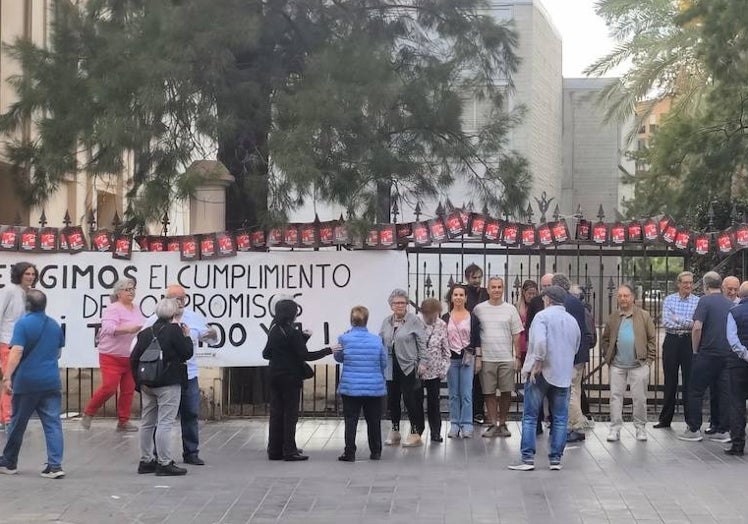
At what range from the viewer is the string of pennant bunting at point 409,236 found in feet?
41.9

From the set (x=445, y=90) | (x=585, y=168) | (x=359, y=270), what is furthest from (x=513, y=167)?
(x=585, y=168)

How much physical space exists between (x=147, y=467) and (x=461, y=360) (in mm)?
3617

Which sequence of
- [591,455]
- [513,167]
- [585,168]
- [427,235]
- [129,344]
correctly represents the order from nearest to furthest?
[591,455], [129,344], [427,235], [513,167], [585,168]

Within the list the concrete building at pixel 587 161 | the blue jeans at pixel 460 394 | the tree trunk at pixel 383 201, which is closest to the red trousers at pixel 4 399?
the tree trunk at pixel 383 201

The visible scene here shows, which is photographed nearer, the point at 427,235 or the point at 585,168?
the point at 427,235

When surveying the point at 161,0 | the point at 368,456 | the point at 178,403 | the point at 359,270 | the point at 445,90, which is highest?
the point at 161,0

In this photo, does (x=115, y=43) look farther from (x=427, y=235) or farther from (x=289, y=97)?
(x=427, y=235)

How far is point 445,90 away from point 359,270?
2515 mm

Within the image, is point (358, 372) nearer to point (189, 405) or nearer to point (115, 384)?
point (189, 405)

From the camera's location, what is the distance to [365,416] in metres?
10.6

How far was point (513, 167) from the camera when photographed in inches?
544

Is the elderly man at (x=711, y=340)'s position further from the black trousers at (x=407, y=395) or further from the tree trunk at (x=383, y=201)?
the tree trunk at (x=383, y=201)

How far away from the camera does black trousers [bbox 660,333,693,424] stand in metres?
12.1

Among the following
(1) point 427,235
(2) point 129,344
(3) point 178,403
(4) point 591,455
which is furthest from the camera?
(1) point 427,235
